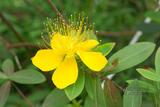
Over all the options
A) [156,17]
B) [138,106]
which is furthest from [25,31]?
[138,106]

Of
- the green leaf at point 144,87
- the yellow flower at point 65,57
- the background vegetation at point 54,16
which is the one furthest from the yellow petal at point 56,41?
the background vegetation at point 54,16

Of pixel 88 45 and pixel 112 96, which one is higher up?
pixel 88 45

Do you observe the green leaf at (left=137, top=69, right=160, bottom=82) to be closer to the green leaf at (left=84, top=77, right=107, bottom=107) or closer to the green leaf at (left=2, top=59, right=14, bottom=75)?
the green leaf at (left=84, top=77, right=107, bottom=107)

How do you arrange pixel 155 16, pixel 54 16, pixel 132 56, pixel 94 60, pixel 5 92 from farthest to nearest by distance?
pixel 54 16
pixel 155 16
pixel 5 92
pixel 132 56
pixel 94 60

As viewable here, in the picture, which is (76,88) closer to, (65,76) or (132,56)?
(65,76)

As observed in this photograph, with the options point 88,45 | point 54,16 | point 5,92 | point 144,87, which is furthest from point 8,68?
point 54,16

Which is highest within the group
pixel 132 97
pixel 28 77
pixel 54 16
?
pixel 54 16

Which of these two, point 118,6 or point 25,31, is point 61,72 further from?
point 118,6
